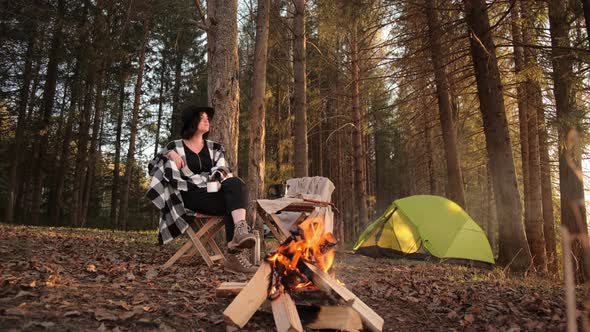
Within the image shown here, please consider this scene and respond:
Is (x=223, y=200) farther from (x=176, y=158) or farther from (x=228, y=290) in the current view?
(x=228, y=290)

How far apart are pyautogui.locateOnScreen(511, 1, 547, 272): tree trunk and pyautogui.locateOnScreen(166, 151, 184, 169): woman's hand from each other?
5.13 meters

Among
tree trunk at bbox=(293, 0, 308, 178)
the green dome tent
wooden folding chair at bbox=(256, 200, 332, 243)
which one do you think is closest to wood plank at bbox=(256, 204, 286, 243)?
wooden folding chair at bbox=(256, 200, 332, 243)

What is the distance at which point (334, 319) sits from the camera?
237cm

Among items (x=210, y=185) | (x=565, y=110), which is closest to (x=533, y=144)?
(x=565, y=110)

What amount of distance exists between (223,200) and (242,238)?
687 millimetres

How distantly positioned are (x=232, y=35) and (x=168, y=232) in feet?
9.11

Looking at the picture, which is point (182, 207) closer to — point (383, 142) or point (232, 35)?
point (232, 35)

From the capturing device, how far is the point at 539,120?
8648 mm

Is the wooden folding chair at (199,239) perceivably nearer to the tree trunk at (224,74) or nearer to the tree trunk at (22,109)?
the tree trunk at (224,74)

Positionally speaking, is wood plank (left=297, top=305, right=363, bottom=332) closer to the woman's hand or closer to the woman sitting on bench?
the woman sitting on bench

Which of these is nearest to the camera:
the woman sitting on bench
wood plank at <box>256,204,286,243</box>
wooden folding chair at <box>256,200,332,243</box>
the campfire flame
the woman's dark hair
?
the campfire flame

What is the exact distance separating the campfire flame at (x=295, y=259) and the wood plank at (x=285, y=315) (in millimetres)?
49

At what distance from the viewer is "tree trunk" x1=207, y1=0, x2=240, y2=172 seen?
5.21 metres

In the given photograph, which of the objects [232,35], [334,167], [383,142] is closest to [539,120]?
[232,35]
